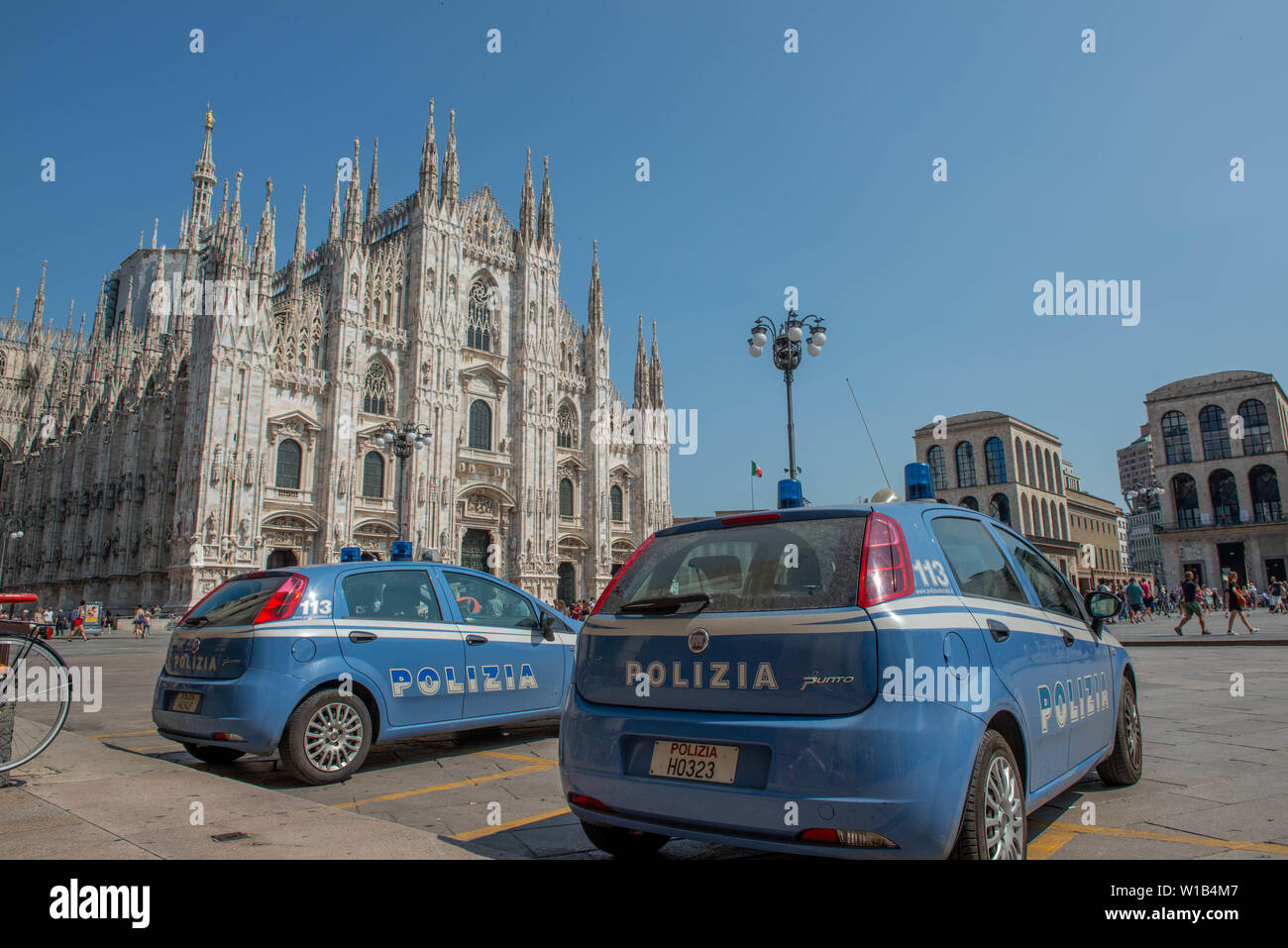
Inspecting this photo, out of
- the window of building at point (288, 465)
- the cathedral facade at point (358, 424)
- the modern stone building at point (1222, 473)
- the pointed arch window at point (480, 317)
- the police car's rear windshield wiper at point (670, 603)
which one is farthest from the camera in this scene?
the modern stone building at point (1222, 473)

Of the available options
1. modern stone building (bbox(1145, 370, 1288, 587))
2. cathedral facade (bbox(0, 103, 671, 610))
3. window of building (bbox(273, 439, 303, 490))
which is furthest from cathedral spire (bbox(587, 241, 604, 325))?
modern stone building (bbox(1145, 370, 1288, 587))

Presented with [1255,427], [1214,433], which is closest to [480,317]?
[1214,433]

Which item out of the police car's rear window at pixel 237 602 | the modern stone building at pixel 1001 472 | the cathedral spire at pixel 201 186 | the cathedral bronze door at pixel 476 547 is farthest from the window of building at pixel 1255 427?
the cathedral spire at pixel 201 186

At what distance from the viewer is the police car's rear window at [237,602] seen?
5141 millimetres

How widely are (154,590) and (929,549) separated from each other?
125 feet

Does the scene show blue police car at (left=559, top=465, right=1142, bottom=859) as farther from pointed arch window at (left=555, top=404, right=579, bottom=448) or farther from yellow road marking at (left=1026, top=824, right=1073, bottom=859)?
pointed arch window at (left=555, top=404, right=579, bottom=448)

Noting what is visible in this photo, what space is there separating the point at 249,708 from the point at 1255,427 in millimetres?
59832

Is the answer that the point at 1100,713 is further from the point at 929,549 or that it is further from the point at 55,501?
the point at 55,501

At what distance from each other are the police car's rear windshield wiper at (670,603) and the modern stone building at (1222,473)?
185 feet

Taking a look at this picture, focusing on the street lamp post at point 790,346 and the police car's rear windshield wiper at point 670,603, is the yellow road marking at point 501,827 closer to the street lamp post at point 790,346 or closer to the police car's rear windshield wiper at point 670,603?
the police car's rear windshield wiper at point 670,603

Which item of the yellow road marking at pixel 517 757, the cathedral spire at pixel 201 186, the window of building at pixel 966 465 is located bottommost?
the yellow road marking at pixel 517 757

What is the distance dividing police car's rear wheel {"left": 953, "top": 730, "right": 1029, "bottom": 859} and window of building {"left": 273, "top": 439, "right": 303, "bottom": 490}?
107ft

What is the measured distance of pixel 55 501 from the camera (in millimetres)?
42750
